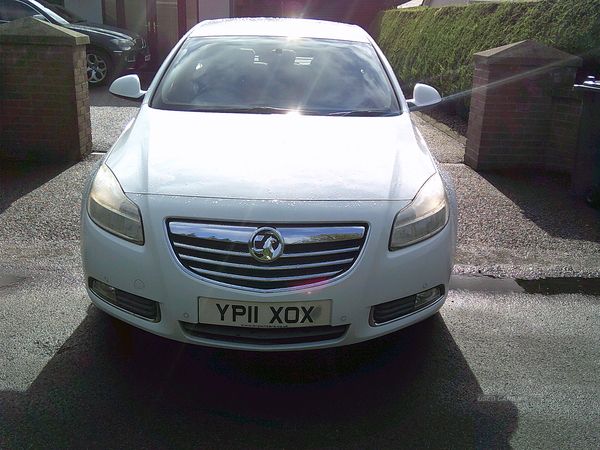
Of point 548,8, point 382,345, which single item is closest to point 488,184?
point 548,8

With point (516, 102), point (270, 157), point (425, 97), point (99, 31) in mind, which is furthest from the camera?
point (99, 31)

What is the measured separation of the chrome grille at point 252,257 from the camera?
8.26 ft

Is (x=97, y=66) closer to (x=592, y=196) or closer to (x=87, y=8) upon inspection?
(x=87, y=8)

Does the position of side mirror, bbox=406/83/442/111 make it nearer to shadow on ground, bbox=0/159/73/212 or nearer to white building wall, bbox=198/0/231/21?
shadow on ground, bbox=0/159/73/212

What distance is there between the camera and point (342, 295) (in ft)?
8.32

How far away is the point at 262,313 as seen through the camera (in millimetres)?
2512

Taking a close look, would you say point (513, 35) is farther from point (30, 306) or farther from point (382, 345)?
point (30, 306)

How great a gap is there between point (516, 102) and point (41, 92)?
5.03 m

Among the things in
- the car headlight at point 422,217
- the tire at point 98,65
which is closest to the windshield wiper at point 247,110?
the car headlight at point 422,217

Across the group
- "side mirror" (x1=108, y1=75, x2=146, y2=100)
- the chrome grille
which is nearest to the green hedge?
"side mirror" (x1=108, y1=75, x2=146, y2=100)

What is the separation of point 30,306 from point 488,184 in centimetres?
455

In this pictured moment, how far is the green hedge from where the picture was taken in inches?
265

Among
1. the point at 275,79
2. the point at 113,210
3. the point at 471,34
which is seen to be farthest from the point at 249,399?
the point at 471,34

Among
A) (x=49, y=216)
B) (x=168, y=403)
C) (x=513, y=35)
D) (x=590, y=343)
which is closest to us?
(x=168, y=403)
